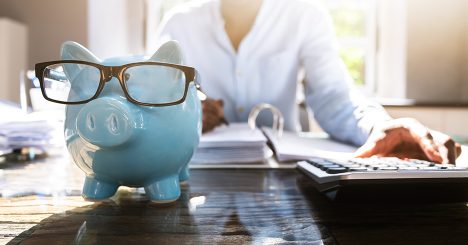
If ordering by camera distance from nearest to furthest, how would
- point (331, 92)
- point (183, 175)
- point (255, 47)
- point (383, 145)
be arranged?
point (183, 175) → point (383, 145) → point (331, 92) → point (255, 47)

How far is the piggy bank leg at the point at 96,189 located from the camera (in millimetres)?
366

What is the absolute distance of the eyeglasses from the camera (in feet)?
1.06

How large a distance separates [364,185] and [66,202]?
0.28m

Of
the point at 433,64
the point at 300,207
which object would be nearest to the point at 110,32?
the point at 433,64

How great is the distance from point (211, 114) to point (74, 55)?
43cm

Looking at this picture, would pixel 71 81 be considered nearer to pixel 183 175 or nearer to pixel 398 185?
pixel 183 175

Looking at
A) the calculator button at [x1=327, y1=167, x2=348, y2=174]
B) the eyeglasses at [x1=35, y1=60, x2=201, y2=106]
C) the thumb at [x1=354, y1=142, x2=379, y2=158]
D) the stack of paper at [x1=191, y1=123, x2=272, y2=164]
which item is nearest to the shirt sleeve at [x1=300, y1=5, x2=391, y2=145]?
the thumb at [x1=354, y1=142, x2=379, y2=158]

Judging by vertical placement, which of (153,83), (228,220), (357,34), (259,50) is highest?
(357,34)

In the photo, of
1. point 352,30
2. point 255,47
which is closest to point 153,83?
point 255,47

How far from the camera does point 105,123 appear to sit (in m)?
0.31

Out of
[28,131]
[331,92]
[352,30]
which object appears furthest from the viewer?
[352,30]

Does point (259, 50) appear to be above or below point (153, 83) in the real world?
above

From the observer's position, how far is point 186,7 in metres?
1.26

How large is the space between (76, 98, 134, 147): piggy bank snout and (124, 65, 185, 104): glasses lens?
0.08 feet
